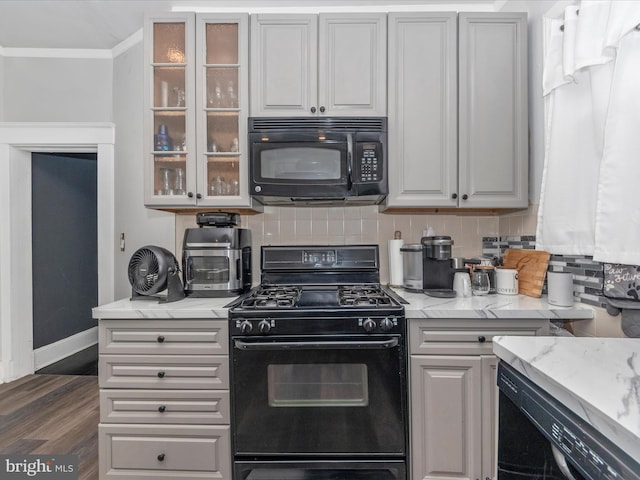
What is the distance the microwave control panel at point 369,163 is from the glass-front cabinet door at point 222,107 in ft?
2.10

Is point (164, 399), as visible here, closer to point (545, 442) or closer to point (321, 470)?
point (321, 470)

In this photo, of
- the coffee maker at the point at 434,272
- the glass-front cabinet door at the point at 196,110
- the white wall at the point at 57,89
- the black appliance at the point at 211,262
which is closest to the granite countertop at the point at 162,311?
the black appliance at the point at 211,262

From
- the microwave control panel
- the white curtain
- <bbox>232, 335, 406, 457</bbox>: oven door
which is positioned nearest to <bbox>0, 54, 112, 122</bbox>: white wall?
the microwave control panel

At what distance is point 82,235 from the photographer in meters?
3.76

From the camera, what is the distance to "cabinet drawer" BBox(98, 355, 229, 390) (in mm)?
1521

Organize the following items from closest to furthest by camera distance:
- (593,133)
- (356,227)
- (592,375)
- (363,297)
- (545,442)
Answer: (592,375)
(545,442)
(593,133)
(363,297)
(356,227)

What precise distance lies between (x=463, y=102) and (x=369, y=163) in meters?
0.64

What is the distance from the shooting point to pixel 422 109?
6.14 ft

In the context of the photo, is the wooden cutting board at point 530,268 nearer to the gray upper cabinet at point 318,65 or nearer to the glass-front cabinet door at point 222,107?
the gray upper cabinet at point 318,65

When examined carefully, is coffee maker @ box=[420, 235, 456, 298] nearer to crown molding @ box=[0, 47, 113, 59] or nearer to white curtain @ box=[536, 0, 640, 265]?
white curtain @ box=[536, 0, 640, 265]

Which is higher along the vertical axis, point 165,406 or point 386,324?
point 386,324

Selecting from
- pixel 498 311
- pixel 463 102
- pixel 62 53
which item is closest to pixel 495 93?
pixel 463 102

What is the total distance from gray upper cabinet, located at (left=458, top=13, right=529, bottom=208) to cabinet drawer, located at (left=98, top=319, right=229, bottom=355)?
160 cm

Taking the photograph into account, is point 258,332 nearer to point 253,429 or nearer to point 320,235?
point 253,429
